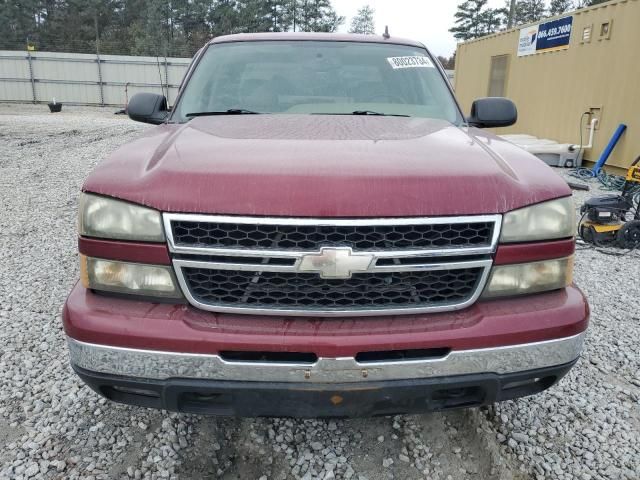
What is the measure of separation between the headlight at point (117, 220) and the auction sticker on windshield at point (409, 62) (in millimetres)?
2174

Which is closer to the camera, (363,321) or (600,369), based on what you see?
(363,321)

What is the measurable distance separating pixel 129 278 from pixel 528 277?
1.43 metres

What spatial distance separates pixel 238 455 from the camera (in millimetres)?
2158

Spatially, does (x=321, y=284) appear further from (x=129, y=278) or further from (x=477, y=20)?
(x=477, y=20)

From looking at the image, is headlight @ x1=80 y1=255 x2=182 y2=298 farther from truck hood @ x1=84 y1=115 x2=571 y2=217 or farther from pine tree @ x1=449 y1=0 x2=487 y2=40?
pine tree @ x1=449 y1=0 x2=487 y2=40

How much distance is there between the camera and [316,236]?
5.49 ft

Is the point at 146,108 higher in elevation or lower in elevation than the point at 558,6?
lower

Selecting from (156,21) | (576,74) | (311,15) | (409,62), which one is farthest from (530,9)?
(409,62)

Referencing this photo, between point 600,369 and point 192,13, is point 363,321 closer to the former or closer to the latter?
point 600,369

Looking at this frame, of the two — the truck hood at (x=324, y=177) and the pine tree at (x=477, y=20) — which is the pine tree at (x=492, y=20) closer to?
the pine tree at (x=477, y=20)

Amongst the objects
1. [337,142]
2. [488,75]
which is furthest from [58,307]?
[488,75]

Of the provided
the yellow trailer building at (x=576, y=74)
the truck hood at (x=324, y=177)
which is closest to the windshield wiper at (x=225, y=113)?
the truck hood at (x=324, y=177)

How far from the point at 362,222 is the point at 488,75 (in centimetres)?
1445

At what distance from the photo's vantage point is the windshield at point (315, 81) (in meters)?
3.01
